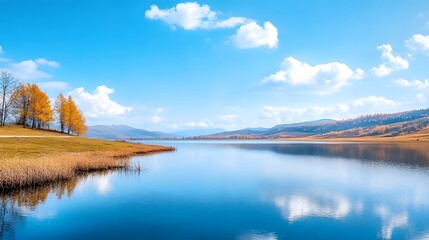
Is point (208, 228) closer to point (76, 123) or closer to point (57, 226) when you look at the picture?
point (57, 226)

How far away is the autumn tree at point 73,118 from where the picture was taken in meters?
117

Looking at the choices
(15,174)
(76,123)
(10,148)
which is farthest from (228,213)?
(76,123)

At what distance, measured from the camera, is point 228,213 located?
25.6 m

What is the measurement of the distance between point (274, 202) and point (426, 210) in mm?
13027

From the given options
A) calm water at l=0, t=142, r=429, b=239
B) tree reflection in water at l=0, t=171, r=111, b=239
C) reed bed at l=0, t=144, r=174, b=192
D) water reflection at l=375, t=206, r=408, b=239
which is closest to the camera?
calm water at l=0, t=142, r=429, b=239

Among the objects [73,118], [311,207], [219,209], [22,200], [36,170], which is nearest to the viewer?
[219,209]

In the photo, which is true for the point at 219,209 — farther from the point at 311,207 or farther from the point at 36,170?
the point at 36,170

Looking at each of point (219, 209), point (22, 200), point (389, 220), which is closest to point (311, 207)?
point (389, 220)

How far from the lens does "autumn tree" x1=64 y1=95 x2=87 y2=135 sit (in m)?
117

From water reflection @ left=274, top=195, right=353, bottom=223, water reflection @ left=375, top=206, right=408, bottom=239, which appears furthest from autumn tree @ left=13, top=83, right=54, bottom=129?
water reflection @ left=375, top=206, right=408, bottom=239

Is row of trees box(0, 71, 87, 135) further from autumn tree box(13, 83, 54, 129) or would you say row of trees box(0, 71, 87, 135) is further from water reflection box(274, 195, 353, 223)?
water reflection box(274, 195, 353, 223)

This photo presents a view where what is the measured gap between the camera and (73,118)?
11931 cm

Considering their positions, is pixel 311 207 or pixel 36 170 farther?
pixel 36 170

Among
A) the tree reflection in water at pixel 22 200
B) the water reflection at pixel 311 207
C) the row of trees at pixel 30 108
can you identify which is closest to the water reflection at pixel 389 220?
the water reflection at pixel 311 207
